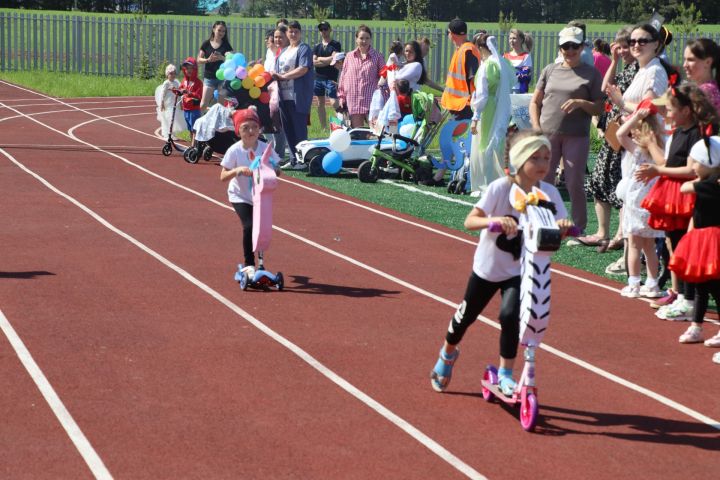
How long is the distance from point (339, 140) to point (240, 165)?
7126 millimetres

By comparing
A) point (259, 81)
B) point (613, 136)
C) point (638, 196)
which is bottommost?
point (638, 196)

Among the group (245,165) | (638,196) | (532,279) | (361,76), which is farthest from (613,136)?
(361,76)

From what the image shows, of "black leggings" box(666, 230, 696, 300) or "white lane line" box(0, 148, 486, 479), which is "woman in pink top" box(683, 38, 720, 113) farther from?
"white lane line" box(0, 148, 486, 479)

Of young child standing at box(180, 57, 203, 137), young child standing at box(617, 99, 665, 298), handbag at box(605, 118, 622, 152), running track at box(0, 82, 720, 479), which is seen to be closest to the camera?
running track at box(0, 82, 720, 479)

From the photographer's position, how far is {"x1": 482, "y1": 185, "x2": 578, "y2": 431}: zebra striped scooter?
593 cm

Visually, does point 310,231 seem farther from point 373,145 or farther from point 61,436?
point 61,436

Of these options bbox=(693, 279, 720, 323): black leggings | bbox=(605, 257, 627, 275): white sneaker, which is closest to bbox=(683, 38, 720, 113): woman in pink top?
bbox=(693, 279, 720, 323): black leggings

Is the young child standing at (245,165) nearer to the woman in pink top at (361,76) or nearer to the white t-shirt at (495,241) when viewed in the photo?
the white t-shirt at (495,241)

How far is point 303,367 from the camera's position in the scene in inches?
288

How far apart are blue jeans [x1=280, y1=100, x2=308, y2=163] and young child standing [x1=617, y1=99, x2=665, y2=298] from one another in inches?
365

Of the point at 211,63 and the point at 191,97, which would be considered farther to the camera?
the point at 211,63

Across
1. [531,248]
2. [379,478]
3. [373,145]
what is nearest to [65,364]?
[379,478]

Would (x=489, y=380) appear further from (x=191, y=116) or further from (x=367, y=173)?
(x=191, y=116)

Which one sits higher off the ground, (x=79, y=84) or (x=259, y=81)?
(x=259, y=81)
